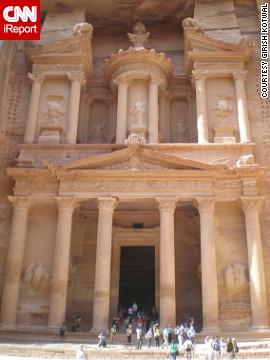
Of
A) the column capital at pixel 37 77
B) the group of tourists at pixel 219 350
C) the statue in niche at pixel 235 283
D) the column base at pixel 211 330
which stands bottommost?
the group of tourists at pixel 219 350

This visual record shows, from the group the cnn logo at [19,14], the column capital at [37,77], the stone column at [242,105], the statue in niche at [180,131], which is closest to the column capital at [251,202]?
the stone column at [242,105]

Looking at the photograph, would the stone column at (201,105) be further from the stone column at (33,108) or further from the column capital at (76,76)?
the stone column at (33,108)

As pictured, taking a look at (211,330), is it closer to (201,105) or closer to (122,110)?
(201,105)

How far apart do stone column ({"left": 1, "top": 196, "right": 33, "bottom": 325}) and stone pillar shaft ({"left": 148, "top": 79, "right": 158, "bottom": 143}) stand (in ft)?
22.4

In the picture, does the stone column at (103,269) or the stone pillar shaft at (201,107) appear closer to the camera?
the stone column at (103,269)

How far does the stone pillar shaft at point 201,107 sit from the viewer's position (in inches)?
870

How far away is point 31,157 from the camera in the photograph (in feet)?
71.5

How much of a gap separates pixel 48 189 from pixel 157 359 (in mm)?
9560

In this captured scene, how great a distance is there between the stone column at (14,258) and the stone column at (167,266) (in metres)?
6.27

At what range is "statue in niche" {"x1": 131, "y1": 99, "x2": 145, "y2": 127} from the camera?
23.1 m

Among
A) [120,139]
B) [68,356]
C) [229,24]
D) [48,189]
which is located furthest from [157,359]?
[229,24]

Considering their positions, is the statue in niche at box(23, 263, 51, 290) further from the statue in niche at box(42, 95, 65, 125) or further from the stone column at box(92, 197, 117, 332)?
the statue in niche at box(42, 95, 65, 125)

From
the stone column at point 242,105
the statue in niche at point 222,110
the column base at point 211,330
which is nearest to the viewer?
the column base at point 211,330

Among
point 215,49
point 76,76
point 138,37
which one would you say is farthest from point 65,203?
point 215,49
